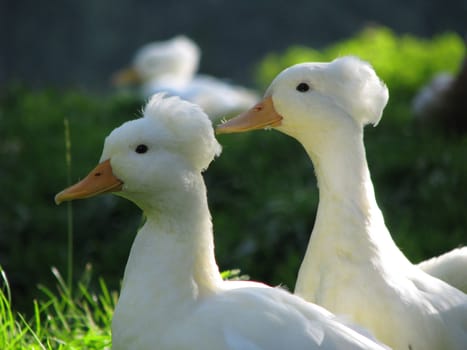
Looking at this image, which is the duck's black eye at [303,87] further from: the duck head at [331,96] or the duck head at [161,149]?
the duck head at [161,149]

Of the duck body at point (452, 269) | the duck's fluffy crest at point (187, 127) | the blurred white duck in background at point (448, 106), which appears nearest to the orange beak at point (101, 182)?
the duck's fluffy crest at point (187, 127)

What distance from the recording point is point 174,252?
11.1ft

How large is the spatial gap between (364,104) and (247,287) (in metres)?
0.85

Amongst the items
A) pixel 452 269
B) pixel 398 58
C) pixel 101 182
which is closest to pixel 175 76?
pixel 398 58

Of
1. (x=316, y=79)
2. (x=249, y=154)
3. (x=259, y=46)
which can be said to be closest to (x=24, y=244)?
(x=249, y=154)

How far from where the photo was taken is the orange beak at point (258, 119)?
393cm

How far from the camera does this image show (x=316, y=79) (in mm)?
3826

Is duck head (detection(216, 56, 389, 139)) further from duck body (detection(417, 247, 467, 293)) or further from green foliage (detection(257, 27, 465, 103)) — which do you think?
green foliage (detection(257, 27, 465, 103))

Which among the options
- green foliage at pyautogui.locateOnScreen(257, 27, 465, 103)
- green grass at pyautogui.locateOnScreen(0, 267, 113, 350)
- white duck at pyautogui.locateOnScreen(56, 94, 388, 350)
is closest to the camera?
white duck at pyautogui.locateOnScreen(56, 94, 388, 350)

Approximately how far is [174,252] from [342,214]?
72 centimetres

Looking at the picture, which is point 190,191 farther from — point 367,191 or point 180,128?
point 367,191

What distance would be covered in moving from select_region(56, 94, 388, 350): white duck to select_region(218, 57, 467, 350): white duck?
12.8 inches

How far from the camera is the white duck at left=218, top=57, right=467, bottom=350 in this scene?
11.9 feet

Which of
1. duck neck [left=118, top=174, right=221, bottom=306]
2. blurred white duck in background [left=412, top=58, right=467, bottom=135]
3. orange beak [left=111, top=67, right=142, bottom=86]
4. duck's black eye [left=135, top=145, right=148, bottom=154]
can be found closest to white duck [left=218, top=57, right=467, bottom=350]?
duck neck [left=118, top=174, right=221, bottom=306]
